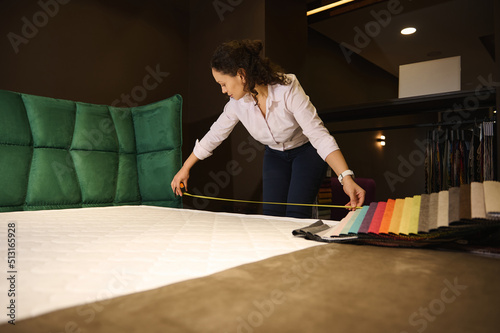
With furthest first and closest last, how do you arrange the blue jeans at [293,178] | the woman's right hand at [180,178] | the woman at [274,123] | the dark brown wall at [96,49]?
the dark brown wall at [96,49]
the woman's right hand at [180,178]
the blue jeans at [293,178]
the woman at [274,123]

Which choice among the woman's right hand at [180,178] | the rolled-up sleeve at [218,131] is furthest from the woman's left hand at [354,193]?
the woman's right hand at [180,178]

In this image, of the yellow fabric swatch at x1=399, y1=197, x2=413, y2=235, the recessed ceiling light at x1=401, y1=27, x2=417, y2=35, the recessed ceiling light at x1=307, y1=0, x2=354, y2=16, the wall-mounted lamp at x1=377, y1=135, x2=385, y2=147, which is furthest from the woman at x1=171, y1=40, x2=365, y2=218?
the wall-mounted lamp at x1=377, y1=135, x2=385, y2=147

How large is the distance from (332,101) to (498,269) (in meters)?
4.20

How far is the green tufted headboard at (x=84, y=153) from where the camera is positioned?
1710 mm

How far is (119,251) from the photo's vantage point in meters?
0.80

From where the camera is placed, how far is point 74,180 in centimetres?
189

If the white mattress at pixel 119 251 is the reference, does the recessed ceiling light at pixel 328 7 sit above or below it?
above

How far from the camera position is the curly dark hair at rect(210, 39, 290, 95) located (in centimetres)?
167

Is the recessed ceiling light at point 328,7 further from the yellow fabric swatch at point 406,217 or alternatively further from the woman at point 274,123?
the yellow fabric swatch at point 406,217

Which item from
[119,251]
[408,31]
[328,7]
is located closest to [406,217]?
[119,251]

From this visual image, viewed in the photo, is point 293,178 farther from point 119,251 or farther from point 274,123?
point 119,251

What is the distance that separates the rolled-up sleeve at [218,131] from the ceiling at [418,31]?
2.34 metres

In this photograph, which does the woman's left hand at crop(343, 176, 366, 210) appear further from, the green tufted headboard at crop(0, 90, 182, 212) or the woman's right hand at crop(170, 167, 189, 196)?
the green tufted headboard at crop(0, 90, 182, 212)

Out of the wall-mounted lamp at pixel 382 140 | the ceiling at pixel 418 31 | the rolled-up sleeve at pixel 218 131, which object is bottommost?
the rolled-up sleeve at pixel 218 131
